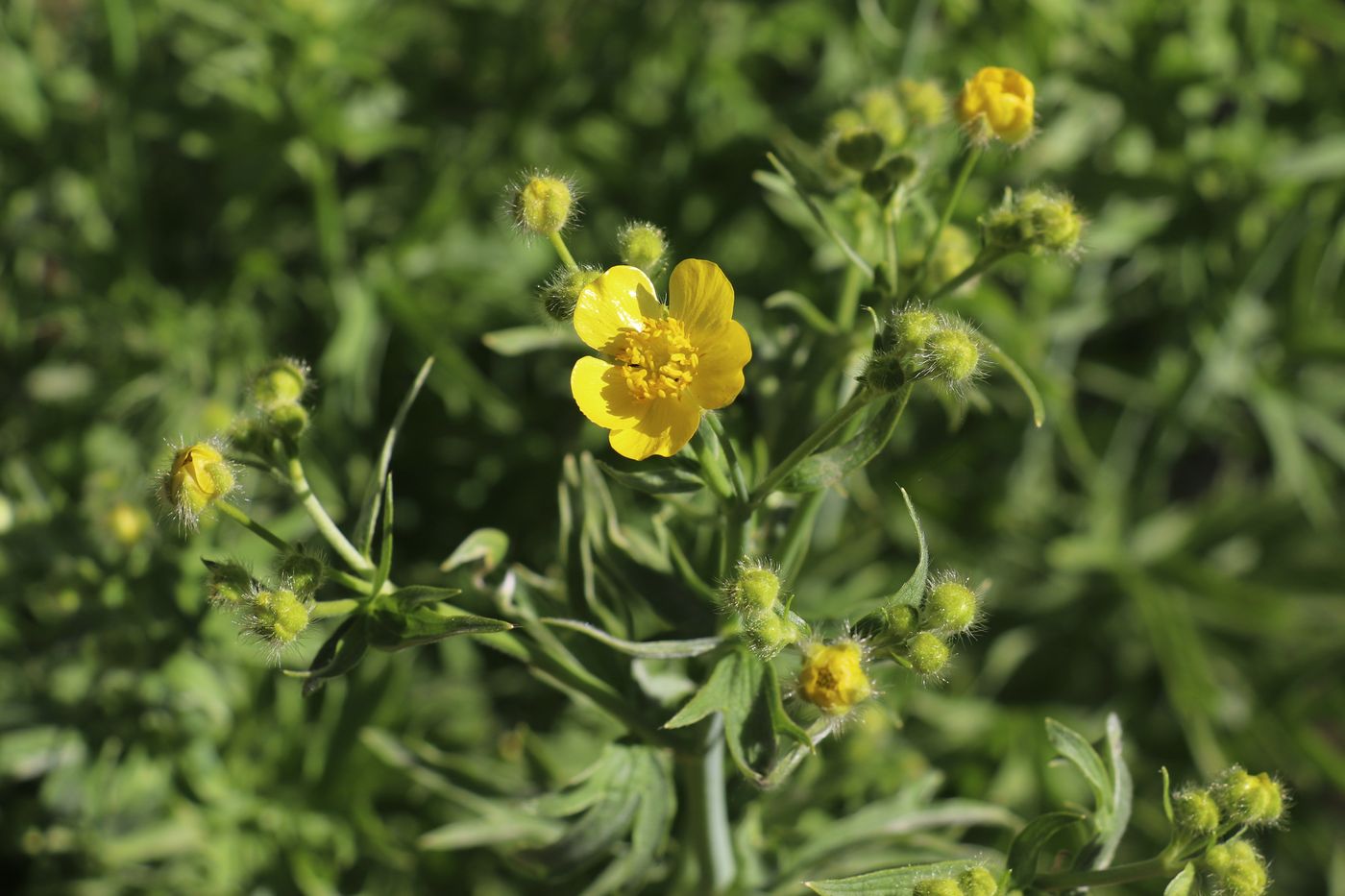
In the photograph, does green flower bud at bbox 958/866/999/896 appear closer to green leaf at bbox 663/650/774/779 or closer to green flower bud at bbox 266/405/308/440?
green leaf at bbox 663/650/774/779

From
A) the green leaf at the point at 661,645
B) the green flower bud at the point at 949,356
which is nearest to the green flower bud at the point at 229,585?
the green leaf at the point at 661,645

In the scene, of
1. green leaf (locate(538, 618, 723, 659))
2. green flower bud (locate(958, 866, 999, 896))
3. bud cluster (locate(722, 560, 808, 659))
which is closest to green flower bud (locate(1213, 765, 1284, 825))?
green flower bud (locate(958, 866, 999, 896))

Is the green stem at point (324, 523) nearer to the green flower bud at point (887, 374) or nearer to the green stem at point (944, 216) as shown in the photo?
the green flower bud at point (887, 374)

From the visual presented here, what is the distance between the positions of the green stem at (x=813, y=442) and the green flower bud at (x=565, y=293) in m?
0.40

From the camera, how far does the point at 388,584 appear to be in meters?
1.83

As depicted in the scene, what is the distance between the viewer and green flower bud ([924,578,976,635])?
1.68 meters

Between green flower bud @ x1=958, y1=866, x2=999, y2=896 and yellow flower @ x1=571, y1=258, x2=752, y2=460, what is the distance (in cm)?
75

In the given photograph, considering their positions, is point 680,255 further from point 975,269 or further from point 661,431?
point 661,431

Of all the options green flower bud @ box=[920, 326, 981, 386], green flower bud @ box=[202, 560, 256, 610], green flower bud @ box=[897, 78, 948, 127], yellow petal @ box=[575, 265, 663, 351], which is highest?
green flower bud @ box=[897, 78, 948, 127]

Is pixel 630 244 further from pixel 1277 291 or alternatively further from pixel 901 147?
pixel 1277 291

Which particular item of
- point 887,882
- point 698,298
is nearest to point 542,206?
point 698,298

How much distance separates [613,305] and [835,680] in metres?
0.69

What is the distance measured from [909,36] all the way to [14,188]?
2994 mm

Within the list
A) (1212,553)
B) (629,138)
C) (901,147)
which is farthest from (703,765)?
(1212,553)
